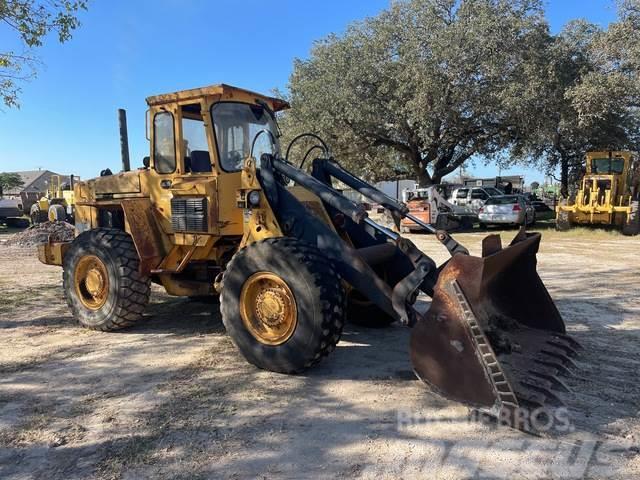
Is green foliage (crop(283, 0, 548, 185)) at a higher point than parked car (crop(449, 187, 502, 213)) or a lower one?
higher

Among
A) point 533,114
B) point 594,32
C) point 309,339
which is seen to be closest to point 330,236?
point 309,339

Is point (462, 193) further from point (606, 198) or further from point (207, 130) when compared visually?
point (207, 130)

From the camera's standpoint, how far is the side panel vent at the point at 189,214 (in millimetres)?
5395

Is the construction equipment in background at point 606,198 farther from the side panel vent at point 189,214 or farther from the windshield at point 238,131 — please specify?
the side panel vent at point 189,214

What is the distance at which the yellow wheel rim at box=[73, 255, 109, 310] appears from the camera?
6070 mm

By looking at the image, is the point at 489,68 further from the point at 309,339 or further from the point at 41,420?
the point at 41,420

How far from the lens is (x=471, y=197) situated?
26984mm

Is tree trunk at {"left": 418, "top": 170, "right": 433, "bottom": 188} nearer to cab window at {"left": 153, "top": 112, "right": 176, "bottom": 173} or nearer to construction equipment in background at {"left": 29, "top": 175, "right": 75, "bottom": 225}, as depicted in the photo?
construction equipment in background at {"left": 29, "top": 175, "right": 75, "bottom": 225}

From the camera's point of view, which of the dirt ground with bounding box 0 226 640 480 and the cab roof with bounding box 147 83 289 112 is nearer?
the dirt ground with bounding box 0 226 640 480

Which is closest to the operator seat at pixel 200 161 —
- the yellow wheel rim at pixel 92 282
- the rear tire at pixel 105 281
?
the rear tire at pixel 105 281

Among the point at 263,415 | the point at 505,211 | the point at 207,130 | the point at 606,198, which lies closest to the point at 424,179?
the point at 505,211

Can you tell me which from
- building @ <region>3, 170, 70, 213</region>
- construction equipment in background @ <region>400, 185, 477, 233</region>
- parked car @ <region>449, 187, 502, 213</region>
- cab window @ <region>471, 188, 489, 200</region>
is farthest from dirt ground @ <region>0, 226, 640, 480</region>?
building @ <region>3, 170, 70, 213</region>

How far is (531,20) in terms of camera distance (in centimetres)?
2114

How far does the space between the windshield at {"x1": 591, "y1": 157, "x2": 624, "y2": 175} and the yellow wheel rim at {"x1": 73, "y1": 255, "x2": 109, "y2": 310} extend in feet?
68.1
